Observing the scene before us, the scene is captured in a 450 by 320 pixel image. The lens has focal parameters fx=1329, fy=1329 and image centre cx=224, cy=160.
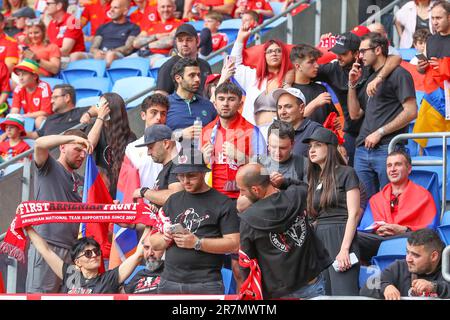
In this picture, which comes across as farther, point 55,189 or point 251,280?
point 55,189

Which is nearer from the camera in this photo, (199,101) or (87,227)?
(87,227)

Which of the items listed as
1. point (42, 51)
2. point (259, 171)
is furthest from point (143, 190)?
point (42, 51)

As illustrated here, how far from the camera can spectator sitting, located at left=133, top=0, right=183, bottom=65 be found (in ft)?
50.3

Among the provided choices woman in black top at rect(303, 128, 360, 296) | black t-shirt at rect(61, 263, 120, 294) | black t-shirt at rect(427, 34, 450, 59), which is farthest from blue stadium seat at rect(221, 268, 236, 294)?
black t-shirt at rect(427, 34, 450, 59)

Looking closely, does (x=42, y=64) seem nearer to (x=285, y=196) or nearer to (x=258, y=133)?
(x=258, y=133)

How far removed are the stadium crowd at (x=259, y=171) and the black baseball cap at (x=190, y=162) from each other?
0.01 meters

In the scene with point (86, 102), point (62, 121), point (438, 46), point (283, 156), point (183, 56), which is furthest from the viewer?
point (86, 102)

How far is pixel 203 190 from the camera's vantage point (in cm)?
930

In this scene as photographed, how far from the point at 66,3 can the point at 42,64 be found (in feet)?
5.18

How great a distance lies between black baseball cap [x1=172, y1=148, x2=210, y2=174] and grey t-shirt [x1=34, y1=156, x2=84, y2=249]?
3.48 feet

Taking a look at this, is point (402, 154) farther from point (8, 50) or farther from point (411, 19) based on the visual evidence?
point (8, 50)

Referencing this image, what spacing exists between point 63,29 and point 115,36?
2.19 ft

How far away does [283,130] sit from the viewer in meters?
9.91

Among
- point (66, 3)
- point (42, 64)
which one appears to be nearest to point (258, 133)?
point (42, 64)
